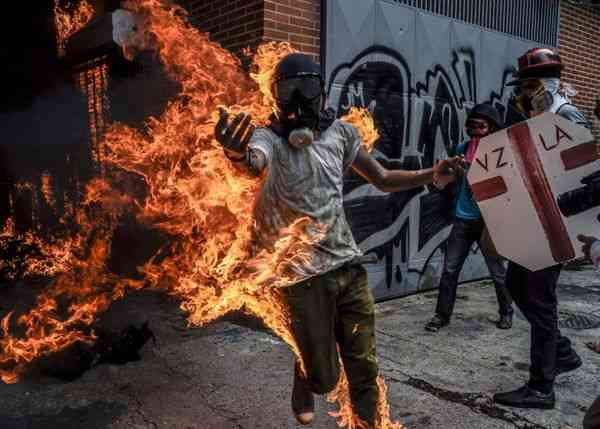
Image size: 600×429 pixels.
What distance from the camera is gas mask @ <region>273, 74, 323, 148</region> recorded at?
243cm

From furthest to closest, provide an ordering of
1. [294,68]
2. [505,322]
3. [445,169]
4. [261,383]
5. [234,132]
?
[505,322]
[261,383]
[445,169]
[294,68]
[234,132]

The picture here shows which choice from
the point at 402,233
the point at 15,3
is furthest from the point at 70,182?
the point at 402,233

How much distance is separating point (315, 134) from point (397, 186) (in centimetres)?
69

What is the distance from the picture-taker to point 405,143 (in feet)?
20.7

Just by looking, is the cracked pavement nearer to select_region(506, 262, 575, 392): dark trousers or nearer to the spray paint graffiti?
select_region(506, 262, 575, 392): dark trousers

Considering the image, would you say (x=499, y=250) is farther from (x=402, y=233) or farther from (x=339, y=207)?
(x=402, y=233)

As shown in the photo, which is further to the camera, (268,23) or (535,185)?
(268,23)

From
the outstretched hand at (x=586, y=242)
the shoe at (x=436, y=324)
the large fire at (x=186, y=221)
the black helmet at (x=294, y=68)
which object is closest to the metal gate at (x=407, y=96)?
the large fire at (x=186, y=221)

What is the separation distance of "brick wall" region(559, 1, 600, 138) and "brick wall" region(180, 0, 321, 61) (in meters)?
5.45

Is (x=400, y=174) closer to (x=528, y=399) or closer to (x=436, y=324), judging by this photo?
(x=528, y=399)

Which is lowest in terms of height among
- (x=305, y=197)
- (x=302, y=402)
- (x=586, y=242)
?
(x=302, y=402)

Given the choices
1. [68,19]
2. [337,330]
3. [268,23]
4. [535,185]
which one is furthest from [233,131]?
[68,19]

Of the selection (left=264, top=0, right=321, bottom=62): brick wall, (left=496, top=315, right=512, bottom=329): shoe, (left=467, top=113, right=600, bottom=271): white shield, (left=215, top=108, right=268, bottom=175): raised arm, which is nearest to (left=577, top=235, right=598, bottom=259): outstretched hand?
(left=467, top=113, right=600, bottom=271): white shield

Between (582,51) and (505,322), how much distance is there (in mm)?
6360
